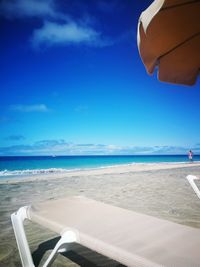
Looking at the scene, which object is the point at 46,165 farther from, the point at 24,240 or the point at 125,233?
the point at 125,233

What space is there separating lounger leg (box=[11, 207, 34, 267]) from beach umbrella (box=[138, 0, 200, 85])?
207 centimetres

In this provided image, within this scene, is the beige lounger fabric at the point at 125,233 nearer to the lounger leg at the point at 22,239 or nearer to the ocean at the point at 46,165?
the lounger leg at the point at 22,239

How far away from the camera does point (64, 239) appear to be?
1956 millimetres

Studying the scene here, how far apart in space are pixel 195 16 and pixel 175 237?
91.6 inches

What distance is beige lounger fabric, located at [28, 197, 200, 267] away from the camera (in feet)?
5.06

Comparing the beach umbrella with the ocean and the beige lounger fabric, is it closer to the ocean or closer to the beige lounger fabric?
the beige lounger fabric

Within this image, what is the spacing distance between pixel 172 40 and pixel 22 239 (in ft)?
9.24

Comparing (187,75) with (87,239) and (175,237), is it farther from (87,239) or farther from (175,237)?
(87,239)

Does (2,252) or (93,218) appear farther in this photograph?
(2,252)

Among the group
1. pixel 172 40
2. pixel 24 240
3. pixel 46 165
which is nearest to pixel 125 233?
pixel 24 240

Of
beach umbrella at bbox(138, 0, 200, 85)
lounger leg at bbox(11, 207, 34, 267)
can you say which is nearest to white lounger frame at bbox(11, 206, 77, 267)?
lounger leg at bbox(11, 207, 34, 267)

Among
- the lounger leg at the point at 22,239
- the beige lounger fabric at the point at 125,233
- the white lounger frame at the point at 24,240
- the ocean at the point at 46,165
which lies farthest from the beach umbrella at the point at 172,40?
the ocean at the point at 46,165

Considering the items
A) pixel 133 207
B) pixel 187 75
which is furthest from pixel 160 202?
pixel 187 75

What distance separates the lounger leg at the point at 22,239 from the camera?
222 cm
